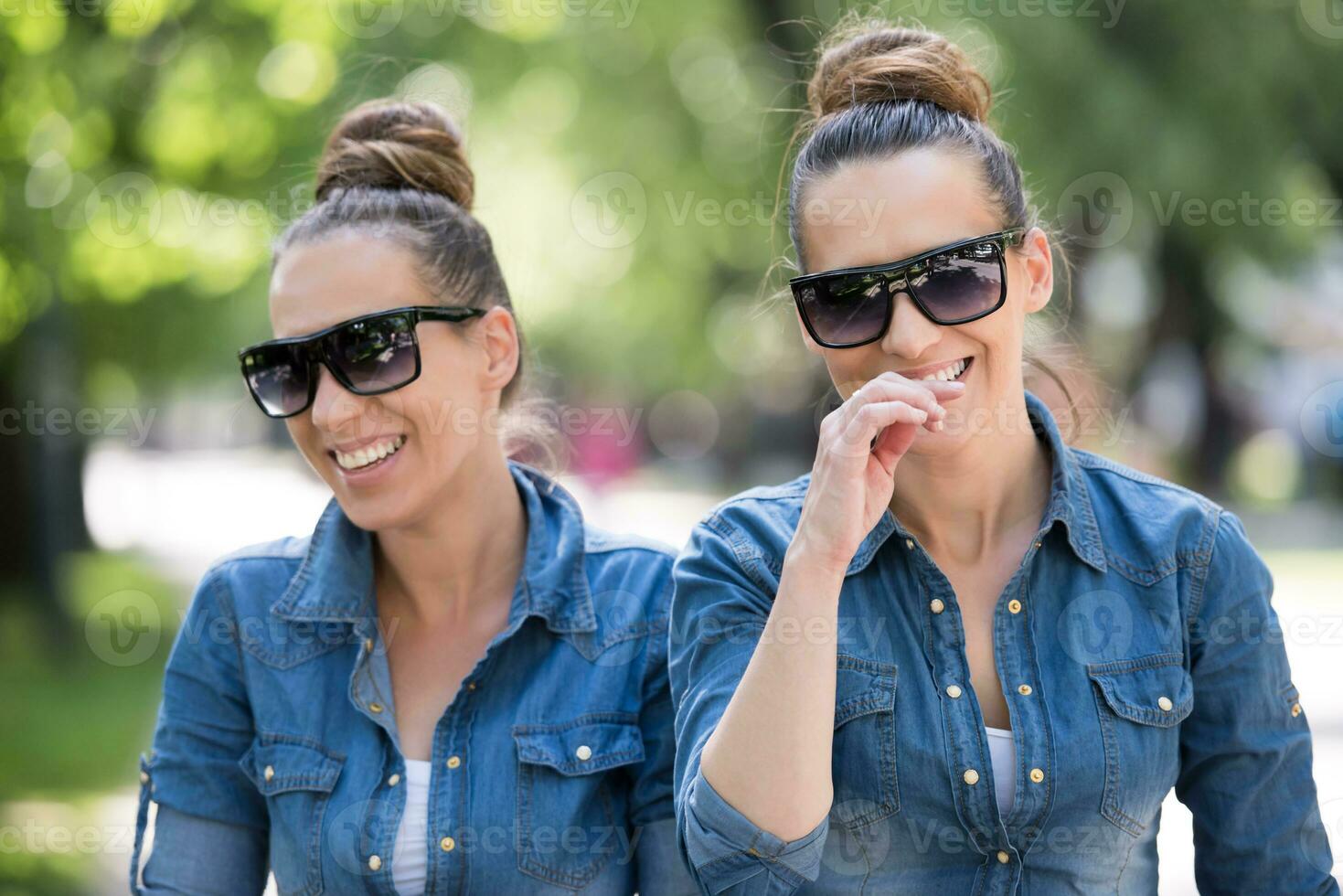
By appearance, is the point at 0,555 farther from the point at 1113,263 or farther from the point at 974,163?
the point at 1113,263

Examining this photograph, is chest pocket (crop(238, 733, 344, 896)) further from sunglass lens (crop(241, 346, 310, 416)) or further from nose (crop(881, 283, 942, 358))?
nose (crop(881, 283, 942, 358))

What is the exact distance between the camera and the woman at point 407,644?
267 centimetres

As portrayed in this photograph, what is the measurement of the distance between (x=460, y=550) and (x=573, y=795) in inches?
24.8

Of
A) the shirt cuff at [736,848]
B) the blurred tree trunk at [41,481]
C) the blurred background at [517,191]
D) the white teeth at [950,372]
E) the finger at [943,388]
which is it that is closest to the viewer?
the shirt cuff at [736,848]

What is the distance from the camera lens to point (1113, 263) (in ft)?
48.6

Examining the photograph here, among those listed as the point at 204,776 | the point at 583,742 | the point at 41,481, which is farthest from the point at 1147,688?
the point at 41,481

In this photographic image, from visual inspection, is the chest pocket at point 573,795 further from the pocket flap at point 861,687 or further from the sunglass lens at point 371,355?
the sunglass lens at point 371,355

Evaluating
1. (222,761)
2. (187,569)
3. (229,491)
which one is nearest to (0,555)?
(187,569)

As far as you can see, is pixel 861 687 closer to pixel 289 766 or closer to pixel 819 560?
pixel 819 560

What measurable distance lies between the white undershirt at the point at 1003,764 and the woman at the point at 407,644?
655 mm

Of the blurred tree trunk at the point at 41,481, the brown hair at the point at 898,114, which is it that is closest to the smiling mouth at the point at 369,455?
the brown hair at the point at 898,114

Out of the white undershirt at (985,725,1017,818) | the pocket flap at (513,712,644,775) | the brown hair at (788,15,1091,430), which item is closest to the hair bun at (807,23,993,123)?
the brown hair at (788,15,1091,430)

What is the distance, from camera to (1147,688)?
238cm

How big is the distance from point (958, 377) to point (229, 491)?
81.4 ft
